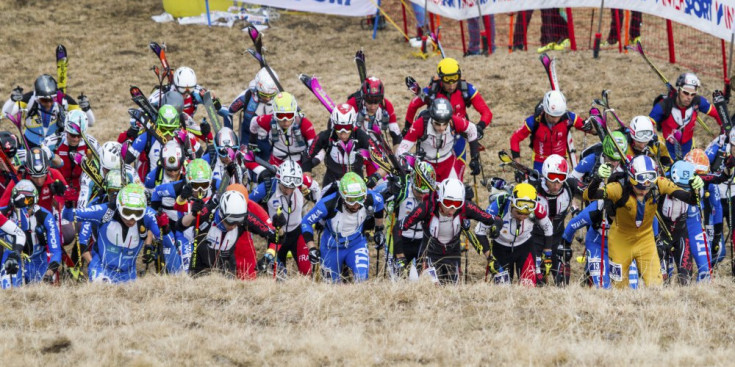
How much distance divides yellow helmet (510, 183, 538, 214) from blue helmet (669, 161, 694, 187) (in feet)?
6.32

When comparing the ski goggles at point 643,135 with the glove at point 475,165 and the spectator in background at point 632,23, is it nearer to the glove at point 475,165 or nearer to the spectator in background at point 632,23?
the glove at point 475,165

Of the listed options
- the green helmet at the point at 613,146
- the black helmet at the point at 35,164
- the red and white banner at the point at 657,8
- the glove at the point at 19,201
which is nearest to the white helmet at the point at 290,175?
the black helmet at the point at 35,164

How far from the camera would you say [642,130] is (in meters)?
14.6

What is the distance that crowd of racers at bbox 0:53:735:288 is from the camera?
13.3 metres

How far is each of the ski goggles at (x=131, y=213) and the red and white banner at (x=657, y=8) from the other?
38.1 feet

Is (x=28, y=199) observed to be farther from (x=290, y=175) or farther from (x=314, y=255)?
(x=314, y=255)

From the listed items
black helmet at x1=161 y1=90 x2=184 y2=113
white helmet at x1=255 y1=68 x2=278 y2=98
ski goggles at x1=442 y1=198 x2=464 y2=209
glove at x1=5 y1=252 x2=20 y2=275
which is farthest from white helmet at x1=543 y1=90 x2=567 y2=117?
glove at x1=5 y1=252 x2=20 y2=275

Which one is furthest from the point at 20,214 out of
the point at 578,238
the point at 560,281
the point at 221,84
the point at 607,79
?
the point at 607,79

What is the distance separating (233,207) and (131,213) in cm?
132

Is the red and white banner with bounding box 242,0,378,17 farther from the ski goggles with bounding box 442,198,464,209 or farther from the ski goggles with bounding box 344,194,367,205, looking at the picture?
the ski goggles with bounding box 442,198,464,209

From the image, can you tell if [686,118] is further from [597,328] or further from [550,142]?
[597,328]

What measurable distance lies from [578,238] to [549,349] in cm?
645

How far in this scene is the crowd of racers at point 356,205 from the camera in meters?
13.3

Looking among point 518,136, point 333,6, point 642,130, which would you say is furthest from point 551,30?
point 642,130
